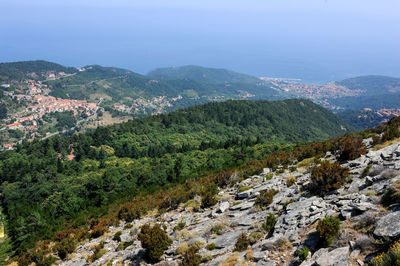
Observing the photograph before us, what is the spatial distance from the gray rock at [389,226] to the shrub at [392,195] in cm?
96

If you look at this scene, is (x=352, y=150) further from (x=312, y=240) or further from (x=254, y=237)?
(x=254, y=237)

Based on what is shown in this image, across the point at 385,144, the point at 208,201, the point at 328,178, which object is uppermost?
the point at 385,144

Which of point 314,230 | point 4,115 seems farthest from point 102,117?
point 314,230

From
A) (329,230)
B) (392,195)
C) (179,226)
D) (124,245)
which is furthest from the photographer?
(124,245)

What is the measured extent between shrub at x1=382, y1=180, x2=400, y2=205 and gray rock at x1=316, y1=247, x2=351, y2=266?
2.55m

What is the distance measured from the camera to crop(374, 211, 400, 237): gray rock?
6.21 metres

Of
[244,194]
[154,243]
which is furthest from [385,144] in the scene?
[154,243]

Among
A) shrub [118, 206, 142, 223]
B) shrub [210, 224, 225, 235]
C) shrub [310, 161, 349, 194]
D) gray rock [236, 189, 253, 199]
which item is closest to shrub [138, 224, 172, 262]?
shrub [210, 224, 225, 235]

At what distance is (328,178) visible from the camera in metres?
10.9

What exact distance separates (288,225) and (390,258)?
4154 millimetres

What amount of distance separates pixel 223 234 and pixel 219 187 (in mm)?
8559

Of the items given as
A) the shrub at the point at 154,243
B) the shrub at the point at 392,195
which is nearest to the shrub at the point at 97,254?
the shrub at the point at 154,243

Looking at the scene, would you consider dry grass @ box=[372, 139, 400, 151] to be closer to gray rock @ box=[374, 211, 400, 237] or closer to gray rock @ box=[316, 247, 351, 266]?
gray rock @ box=[374, 211, 400, 237]

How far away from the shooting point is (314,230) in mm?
8312
